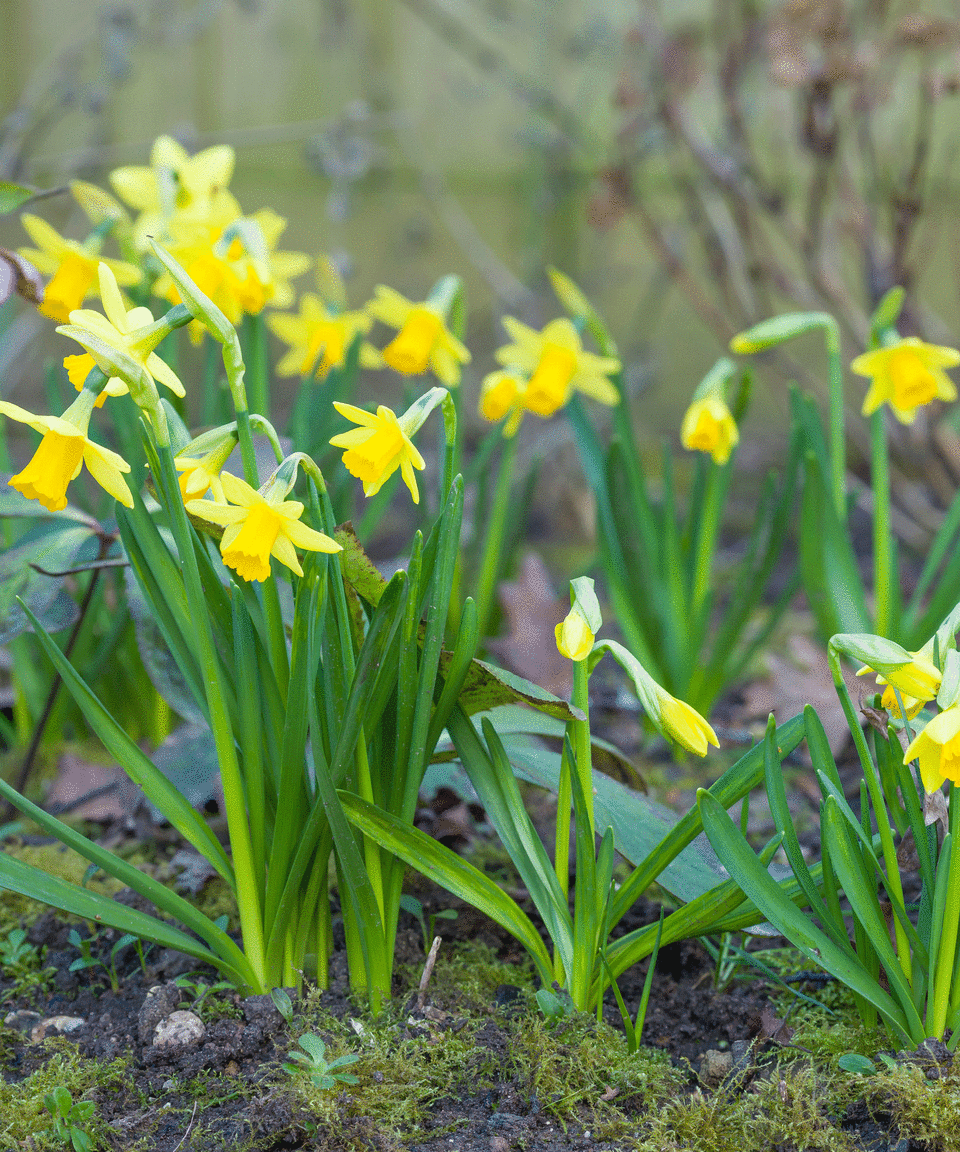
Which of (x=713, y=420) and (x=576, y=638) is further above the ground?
(x=713, y=420)

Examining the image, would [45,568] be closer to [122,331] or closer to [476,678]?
[122,331]

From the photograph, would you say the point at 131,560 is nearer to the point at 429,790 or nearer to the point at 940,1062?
the point at 429,790

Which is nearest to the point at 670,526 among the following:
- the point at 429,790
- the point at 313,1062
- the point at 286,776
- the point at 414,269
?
the point at 429,790

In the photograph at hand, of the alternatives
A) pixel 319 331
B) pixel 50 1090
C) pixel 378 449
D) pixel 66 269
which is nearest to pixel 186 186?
pixel 66 269

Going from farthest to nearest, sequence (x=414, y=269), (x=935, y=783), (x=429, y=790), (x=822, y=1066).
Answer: (x=414, y=269) → (x=429, y=790) → (x=822, y=1066) → (x=935, y=783)

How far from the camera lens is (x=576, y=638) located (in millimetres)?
836

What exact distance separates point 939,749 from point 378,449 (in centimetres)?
57

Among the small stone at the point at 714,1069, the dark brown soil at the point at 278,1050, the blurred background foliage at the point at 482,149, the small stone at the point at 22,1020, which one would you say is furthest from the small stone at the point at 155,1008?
the blurred background foliage at the point at 482,149

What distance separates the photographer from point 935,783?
80cm

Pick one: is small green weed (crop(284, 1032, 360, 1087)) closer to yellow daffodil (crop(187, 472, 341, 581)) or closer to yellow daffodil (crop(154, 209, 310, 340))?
yellow daffodil (crop(187, 472, 341, 581))

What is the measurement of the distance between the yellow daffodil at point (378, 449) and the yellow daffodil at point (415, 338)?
0.57 metres

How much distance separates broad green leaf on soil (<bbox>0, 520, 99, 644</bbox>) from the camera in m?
1.13

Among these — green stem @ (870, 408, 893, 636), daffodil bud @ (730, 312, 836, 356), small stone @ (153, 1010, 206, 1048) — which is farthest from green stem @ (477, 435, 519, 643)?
small stone @ (153, 1010, 206, 1048)

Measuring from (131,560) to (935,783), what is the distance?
79cm
